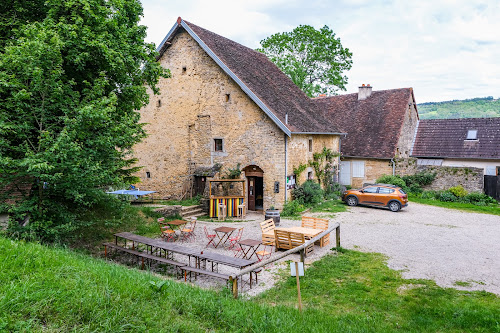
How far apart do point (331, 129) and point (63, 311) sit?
19.5 meters

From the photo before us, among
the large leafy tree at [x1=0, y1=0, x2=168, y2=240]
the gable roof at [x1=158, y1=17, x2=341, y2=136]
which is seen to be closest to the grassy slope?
the large leafy tree at [x1=0, y1=0, x2=168, y2=240]

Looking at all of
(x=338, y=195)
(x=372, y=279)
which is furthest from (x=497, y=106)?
(x=372, y=279)

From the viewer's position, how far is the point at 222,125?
20047mm

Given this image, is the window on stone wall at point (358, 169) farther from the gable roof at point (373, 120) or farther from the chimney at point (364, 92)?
the chimney at point (364, 92)

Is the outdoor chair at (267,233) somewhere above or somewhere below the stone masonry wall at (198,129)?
below

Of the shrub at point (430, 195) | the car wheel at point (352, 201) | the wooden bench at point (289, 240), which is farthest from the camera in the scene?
the shrub at point (430, 195)

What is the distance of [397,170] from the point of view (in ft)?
80.5

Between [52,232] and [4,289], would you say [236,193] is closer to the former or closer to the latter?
[52,232]

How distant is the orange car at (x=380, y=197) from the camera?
18.8 metres

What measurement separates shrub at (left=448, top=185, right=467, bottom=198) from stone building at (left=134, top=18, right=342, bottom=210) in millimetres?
7730

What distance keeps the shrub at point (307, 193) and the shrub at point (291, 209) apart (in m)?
0.56

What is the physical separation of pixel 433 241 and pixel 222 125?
1224 centimetres

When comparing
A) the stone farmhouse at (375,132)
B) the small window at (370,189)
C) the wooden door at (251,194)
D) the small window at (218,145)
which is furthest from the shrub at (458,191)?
the small window at (218,145)

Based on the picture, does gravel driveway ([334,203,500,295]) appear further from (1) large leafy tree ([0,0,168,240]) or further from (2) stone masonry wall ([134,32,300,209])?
Result: (1) large leafy tree ([0,0,168,240])
